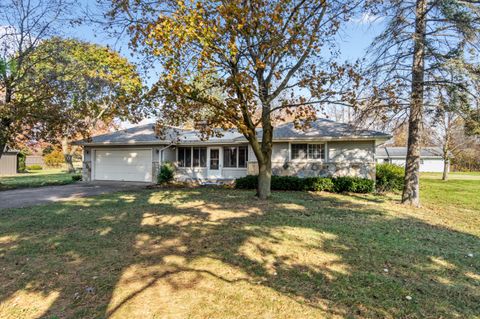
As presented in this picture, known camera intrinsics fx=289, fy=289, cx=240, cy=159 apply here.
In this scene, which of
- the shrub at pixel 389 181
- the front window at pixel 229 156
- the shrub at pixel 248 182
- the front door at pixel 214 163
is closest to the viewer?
the shrub at pixel 389 181

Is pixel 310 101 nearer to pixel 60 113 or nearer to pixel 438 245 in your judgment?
pixel 438 245

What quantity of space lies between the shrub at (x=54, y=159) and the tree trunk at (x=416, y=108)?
39.5m

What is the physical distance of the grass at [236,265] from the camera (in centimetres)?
320

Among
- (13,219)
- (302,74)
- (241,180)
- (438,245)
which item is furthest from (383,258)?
(241,180)

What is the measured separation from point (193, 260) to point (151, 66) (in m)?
6.33

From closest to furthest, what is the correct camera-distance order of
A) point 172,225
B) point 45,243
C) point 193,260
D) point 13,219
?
point 193,260 → point 45,243 → point 172,225 → point 13,219

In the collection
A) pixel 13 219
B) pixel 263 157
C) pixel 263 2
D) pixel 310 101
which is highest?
pixel 263 2

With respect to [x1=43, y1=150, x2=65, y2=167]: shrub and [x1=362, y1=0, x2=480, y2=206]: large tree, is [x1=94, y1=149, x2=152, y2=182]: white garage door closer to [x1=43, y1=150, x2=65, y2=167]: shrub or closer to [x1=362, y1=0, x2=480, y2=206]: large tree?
[x1=362, y1=0, x2=480, y2=206]: large tree

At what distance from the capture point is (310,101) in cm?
938

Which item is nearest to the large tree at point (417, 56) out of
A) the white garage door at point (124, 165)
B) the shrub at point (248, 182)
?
the shrub at point (248, 182)

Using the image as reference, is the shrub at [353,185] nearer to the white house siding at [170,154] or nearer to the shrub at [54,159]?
the white house siding at [170,154]

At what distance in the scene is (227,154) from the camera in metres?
17.1

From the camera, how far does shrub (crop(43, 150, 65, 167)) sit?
3669 cm

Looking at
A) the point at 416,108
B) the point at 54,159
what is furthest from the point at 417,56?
the point at 54,159
